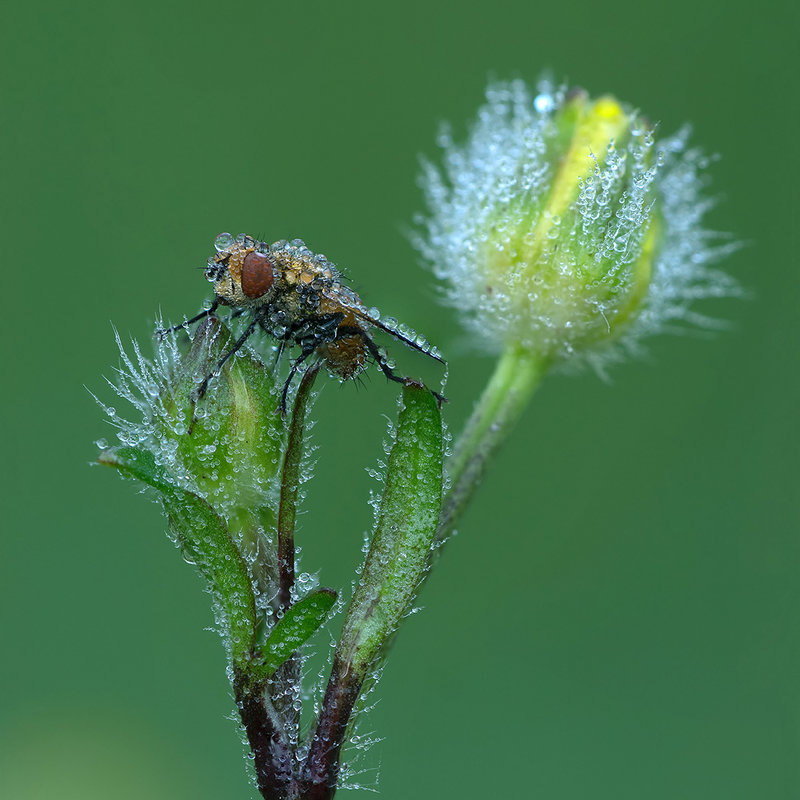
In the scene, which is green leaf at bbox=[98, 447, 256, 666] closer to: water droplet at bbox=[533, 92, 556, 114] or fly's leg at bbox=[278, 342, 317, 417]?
fly's leg at bbox=[278, 342, 317, 417]

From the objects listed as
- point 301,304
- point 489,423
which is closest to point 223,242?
point 301,304

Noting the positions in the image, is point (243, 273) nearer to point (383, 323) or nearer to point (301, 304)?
point (301, 304)

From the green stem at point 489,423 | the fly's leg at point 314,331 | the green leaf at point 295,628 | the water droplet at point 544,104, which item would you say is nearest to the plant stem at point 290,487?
the green leaf at point 295,628

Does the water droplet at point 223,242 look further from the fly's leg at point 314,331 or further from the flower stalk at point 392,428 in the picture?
the fly's leg at point 314,331

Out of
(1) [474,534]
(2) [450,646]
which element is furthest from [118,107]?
(2) [450,646]

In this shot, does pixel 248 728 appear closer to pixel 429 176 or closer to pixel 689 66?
pixel 429 176

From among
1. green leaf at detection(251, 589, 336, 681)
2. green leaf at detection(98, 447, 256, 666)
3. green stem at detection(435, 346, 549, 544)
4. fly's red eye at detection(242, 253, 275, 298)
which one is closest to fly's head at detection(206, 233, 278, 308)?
fly's red eye at detection(242, 253, 275, 298)
